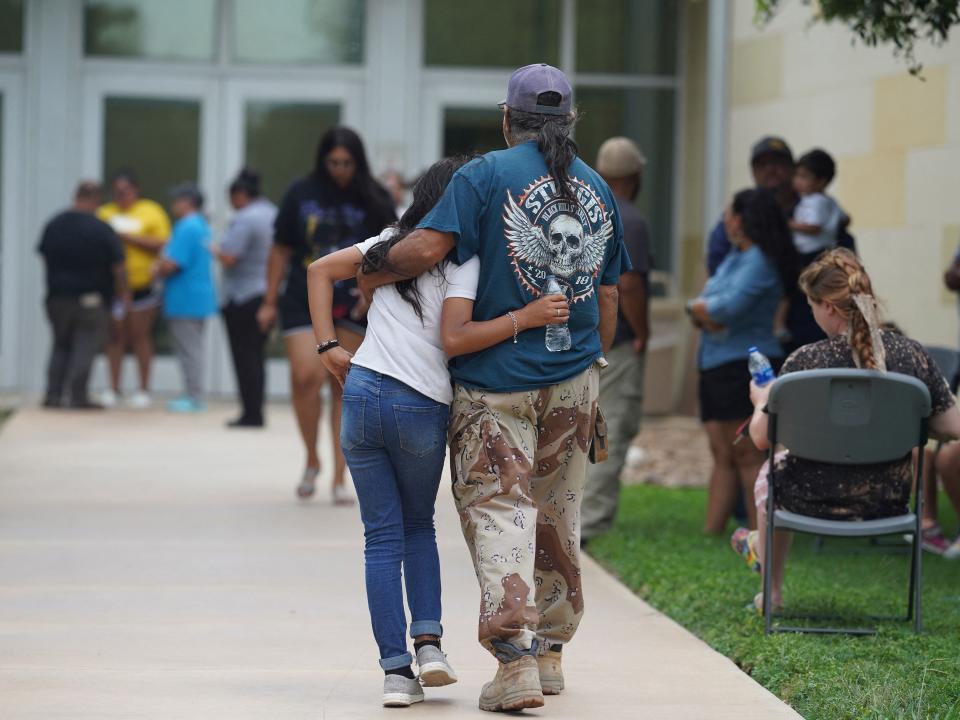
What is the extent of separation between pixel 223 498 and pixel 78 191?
5.66 meters

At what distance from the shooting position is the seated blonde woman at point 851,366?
5.75m

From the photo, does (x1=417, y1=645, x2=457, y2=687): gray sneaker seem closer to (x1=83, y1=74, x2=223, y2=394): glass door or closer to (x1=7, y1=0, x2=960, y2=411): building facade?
(x1=7, y1=0, x2=960, y2=411): building facade

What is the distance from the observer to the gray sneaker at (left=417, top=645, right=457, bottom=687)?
4.64m

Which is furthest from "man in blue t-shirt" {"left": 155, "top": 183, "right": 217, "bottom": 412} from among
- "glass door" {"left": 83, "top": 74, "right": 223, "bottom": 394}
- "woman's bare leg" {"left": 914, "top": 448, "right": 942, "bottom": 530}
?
"woman's bare leg" {"left": 914, "top": 448, "right": 942, "bottom": 530}

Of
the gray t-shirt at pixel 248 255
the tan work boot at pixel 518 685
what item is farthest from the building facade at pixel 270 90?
the tan work boot at pixel 518 685

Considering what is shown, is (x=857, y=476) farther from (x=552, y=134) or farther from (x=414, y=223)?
(x=414, y=223)

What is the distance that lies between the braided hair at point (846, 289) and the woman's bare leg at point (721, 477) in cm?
225

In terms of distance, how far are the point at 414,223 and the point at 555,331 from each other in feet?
1.68

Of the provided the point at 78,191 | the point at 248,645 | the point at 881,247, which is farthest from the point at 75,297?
the point at 248,645

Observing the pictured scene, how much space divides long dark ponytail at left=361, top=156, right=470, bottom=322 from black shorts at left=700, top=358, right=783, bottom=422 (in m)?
3.61

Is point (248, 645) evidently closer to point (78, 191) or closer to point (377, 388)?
point (377, 388)

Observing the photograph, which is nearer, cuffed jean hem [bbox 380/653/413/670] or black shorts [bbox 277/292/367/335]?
cuffed jean hem [bbox 380/653/413/670]

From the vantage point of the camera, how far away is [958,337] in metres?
10.9

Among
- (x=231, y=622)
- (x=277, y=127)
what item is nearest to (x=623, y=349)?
(x=231, y=622)
